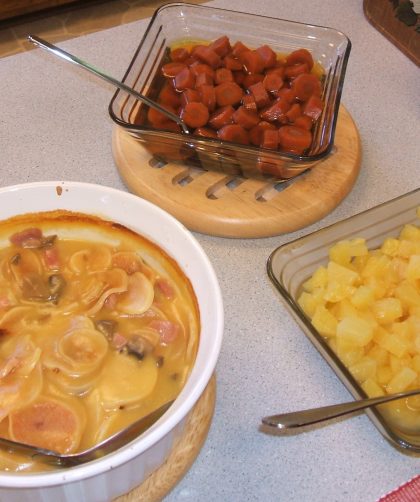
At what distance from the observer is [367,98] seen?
135 centimetres

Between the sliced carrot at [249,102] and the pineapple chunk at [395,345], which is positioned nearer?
the pineapple chunk at [395,345]

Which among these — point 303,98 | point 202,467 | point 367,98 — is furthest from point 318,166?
point 202,467

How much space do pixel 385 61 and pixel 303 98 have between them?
0.42 metres

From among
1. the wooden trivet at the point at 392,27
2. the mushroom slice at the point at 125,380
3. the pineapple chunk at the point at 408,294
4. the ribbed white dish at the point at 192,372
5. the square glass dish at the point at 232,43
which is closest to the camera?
the ribbed white dish at the point at 192,372

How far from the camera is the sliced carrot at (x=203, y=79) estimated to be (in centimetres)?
114

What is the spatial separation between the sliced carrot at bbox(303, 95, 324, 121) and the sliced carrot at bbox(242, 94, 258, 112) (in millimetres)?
92

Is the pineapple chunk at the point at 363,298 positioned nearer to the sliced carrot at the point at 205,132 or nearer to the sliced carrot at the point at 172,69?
the sliced carrot at the point at 205,132

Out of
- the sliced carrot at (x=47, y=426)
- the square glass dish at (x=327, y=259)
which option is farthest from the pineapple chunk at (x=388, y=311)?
the sliced carrot at (x=47, y=426)

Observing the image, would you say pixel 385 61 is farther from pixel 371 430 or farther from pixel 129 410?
pixel 129 410

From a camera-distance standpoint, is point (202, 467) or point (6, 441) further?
point (202, 467)

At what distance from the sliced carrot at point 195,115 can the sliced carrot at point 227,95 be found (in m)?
0.06

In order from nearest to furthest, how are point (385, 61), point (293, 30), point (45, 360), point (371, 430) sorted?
point (45, 360) < point (371, 430) < point (293, 30) < point (385, 61)

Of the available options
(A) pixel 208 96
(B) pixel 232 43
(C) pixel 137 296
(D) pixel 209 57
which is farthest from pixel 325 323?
(B) pixel 232 43

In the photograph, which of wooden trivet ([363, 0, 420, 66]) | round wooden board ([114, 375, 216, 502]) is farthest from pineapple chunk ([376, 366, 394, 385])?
wooden trivet ([363, 0, 420, 66])
